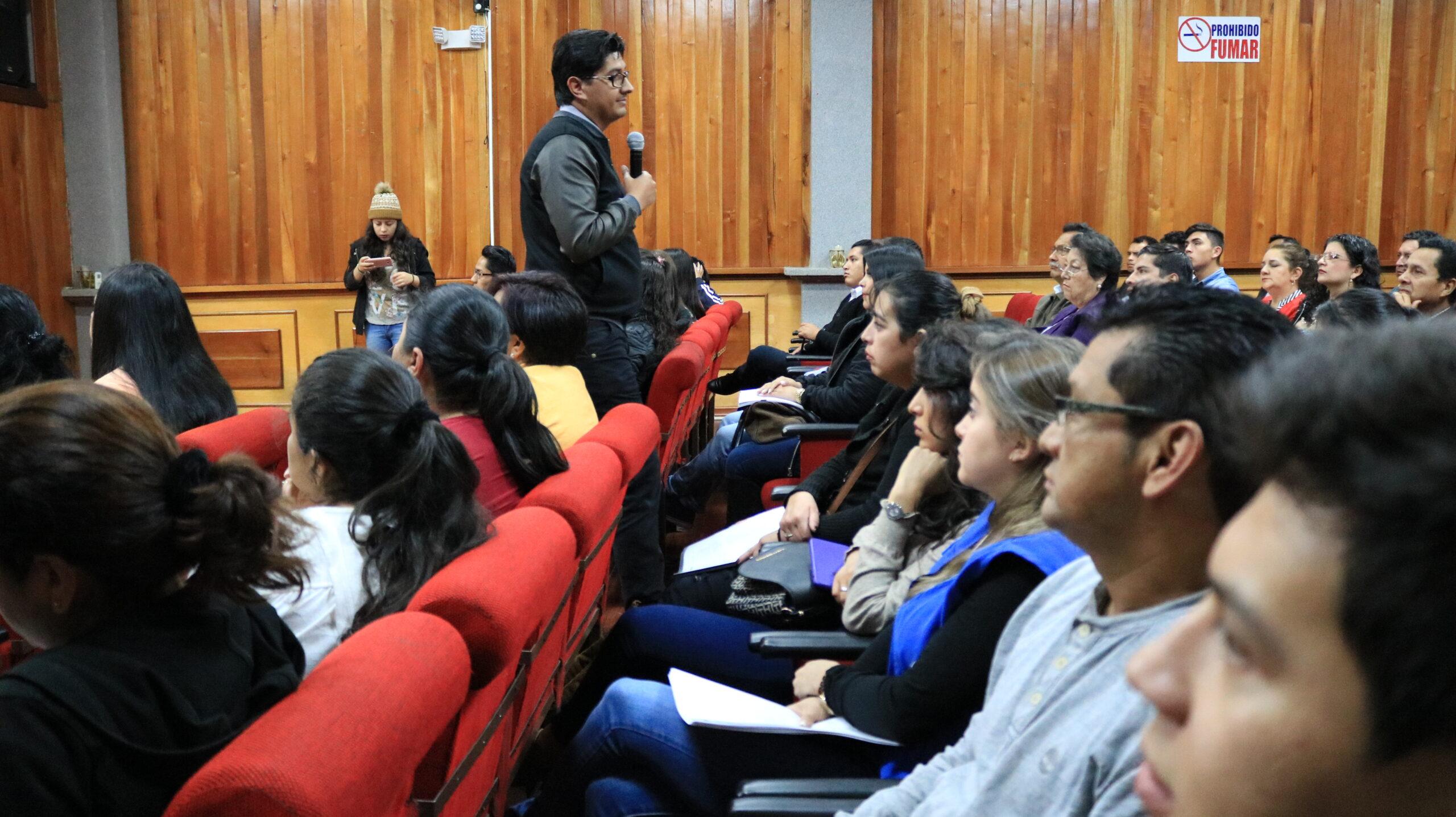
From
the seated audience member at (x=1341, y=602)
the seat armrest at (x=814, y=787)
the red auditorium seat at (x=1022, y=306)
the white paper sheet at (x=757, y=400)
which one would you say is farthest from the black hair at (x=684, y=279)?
the seated audience member at (x=1341, y=602)

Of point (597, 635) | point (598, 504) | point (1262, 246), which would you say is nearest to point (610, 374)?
point (597, 635)

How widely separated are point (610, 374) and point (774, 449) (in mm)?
743

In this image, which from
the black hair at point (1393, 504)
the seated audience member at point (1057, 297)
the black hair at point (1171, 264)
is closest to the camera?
the black hair at point (1393, 504)

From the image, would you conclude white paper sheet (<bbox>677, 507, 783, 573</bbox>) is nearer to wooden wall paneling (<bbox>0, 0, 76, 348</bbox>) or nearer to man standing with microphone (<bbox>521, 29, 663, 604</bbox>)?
man standing with microphone (<bbox>521, 29, 663, 604</bbox>)

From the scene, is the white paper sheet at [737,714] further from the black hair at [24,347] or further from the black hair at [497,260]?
the black hair at [497,260]

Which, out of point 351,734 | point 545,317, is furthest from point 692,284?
point 351,734

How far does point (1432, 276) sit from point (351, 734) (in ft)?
17.3

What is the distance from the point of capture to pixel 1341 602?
0.43 m

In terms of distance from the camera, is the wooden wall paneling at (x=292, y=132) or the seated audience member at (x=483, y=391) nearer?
the seated audience member at (x=483, y=391)

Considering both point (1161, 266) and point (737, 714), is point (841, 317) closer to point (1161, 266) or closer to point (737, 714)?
point (1161, 266)

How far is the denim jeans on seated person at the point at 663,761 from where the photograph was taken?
1.64 m

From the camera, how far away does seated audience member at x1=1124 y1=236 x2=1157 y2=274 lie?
636 centimetres

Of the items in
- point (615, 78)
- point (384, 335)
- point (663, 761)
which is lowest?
point (663, 761)

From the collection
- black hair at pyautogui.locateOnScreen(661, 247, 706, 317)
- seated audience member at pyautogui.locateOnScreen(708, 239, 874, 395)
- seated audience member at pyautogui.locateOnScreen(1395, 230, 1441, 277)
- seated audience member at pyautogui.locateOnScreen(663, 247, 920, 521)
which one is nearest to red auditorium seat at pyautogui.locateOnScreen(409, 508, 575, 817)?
seated audience member at pyautogui.locateOnScreen(663, 247, 920, 521)
